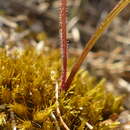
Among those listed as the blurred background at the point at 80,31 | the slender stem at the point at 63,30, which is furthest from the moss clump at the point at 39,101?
the blurred background at the point at 80,31

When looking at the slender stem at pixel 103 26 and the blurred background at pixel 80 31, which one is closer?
the slender stem at pixel 103 26

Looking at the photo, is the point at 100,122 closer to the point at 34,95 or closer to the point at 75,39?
the point at 34,95

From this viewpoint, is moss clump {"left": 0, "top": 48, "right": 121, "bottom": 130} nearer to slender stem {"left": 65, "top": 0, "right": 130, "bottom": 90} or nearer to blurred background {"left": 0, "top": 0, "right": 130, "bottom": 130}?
slender stem {"left": 65, "top": 0, "right": 130, "bottom": 90}

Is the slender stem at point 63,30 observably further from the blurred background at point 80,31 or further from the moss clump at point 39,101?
the blurred background at point 80,31

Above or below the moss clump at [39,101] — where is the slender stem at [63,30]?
above

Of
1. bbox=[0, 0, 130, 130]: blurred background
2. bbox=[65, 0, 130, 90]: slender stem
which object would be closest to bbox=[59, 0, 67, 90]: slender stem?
bbox=[65, 0, 130, 90]: slender stem

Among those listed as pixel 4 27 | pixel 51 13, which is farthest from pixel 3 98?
pixel 51 13

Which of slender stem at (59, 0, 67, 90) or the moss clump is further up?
slender stem at (59, 0, 67, 90)
